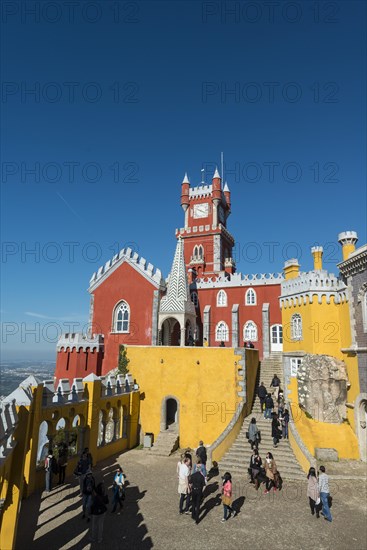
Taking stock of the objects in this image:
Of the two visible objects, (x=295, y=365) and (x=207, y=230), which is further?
(x=207, y=230)

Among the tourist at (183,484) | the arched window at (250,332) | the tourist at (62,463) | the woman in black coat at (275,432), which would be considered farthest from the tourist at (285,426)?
the arched window at (250,332)

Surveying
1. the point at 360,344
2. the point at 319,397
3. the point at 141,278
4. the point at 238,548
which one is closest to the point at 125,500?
the point at 238,548

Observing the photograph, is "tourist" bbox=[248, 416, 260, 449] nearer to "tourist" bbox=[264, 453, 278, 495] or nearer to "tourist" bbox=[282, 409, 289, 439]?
"tourist" bbox=[282, 409, 289, 439]

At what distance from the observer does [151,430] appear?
20.5 meters

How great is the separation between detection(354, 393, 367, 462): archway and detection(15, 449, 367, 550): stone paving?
5636 mm

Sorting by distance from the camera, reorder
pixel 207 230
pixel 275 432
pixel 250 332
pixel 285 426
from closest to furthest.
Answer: pixel 275 432 → pixel 285 426 → pixel 250 332 → pixel 207 230

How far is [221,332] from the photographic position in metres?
31.4

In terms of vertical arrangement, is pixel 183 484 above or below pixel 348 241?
below

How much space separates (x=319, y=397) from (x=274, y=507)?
10120mm

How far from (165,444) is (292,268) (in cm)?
1610

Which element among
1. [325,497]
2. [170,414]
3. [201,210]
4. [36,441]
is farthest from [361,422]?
[201,210]

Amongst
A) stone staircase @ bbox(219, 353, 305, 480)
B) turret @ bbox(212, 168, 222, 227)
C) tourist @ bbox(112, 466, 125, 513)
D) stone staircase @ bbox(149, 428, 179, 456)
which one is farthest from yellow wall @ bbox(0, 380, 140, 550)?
turret @ bbox(212, 168, 222, 227)

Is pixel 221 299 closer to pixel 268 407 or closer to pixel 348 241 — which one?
pixel 348 241

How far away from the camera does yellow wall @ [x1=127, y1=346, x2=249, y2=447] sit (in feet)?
64.4
